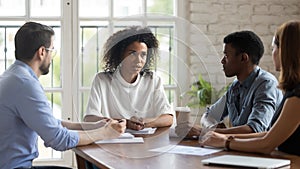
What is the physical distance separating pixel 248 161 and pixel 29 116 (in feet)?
3.17

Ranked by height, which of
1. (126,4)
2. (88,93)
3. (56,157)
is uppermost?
(126,4)

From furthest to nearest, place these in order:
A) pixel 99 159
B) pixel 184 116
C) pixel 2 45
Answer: pixel 2 45
pixel 184 116
pixel 99 159

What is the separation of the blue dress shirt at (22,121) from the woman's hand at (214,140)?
0.61 meters

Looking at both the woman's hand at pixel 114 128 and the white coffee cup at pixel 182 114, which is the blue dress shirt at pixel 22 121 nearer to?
the woman's hand at pixel 114 128

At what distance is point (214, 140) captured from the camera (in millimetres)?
2701

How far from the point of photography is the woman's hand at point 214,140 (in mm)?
2678

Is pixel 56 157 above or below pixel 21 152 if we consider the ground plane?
below

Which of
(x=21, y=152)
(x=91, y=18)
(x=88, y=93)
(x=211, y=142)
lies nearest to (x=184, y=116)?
(x=211, y=142)

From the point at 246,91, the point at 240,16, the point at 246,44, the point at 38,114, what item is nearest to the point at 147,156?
the point at 38,114

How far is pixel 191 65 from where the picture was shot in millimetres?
2734

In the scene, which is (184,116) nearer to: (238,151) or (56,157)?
(238,151)

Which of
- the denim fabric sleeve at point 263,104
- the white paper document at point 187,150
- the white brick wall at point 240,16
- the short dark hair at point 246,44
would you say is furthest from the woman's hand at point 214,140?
the white brick wall at point 240,16

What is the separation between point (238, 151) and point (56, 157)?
2531mm

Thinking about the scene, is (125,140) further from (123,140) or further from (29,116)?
(29,116)
